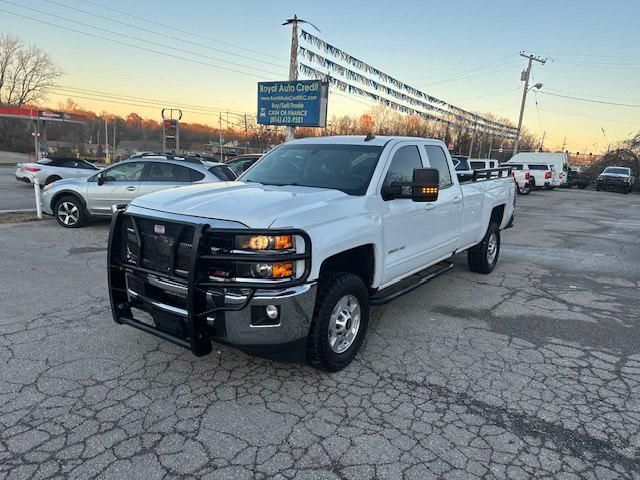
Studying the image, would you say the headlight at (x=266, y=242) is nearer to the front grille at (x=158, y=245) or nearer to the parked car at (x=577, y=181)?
the front grille at (x=158, y=245)

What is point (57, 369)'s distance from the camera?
349 cm

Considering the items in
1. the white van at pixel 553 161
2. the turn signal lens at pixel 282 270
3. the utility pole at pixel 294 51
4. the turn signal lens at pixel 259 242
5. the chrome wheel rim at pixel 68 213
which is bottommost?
the chrome wheel rim at pixel 68 213

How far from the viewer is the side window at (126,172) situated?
9.37 metres

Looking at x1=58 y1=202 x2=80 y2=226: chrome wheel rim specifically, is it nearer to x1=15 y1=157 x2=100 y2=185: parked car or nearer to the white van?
x1=15 y1=157 x2=100 y2=185: parked car

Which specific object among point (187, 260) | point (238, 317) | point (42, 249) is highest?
point (187, 260)

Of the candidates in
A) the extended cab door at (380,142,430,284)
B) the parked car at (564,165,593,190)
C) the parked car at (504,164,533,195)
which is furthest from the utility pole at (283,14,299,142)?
the parked car at (564,165,593,190)

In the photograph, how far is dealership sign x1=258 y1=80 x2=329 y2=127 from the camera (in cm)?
1883

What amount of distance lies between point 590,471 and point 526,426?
460 mm

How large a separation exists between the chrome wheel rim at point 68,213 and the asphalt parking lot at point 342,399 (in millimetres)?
4159

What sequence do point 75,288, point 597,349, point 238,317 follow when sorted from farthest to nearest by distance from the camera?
point 75,288 → point 597,349 → point 238,317

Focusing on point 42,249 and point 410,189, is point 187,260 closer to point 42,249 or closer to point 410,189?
point 410,189

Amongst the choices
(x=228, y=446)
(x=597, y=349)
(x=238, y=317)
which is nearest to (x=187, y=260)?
(x=238, y=317)

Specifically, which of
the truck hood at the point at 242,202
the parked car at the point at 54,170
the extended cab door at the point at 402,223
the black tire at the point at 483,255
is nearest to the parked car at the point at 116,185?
the black tire at the point at 483,255

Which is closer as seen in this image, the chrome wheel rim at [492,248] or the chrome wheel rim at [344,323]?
the chrome wheel rim at [344,323]
